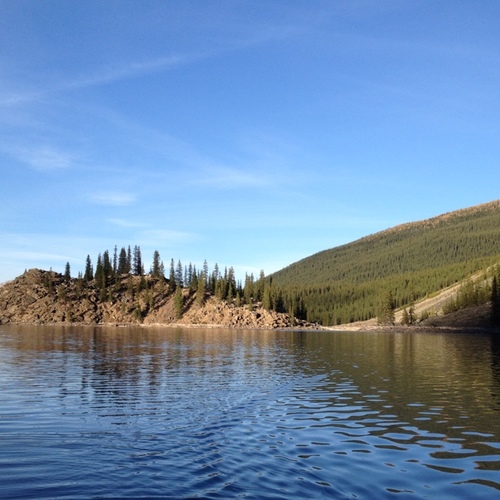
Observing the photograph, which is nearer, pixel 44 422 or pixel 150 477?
pixel 150 477

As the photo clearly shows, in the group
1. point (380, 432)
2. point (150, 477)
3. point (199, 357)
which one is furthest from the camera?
point (199, 357)

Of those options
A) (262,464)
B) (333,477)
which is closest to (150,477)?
(262,464)

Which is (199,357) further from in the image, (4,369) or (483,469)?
(483,469)

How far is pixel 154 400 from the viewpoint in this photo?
35500mm

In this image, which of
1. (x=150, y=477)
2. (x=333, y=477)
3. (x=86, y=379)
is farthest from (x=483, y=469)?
(x=86, y=379)

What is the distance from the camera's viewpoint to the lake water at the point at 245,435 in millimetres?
17953

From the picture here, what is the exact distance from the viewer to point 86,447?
22.3m

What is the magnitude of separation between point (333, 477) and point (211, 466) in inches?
185

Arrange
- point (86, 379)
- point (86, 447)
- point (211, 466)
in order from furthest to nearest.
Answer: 1. point (86, 379)
2. point (86, 447)
3. point (211, 466)

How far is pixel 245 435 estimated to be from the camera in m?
25.7

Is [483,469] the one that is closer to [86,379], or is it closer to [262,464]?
[262,464]

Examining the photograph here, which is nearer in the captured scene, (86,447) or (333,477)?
(333,477)

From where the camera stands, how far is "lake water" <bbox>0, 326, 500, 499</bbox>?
18.0 m

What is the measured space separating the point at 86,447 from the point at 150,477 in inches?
213
